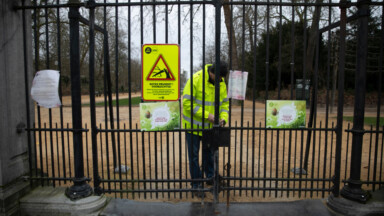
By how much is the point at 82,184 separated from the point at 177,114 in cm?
152

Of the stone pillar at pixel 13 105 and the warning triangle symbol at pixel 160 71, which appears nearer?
the stone pillar at pixel 13 105

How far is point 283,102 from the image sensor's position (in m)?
3.29

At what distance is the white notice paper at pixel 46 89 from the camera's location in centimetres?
324

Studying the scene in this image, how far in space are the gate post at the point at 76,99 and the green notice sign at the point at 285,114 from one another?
2467mm

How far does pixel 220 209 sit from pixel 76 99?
2.29 m

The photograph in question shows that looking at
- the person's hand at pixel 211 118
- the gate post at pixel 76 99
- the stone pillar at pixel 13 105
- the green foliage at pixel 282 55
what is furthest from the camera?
the green foliage at pixel 282 55

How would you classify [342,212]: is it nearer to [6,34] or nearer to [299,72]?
[6,34]

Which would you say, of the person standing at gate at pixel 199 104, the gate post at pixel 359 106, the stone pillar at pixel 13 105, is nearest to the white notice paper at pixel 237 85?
the person standing at gate at pixel 199 104

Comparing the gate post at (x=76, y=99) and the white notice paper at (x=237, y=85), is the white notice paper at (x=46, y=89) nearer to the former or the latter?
the gate post at (x=76, y=99)

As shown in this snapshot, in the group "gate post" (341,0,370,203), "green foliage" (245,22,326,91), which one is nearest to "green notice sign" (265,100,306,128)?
"gate post" (341,0,370,203)

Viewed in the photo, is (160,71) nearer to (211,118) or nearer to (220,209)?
(211,118)

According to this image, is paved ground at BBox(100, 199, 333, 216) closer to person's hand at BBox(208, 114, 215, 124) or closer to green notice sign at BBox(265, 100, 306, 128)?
green notice sign at BBox(265, 100, 306, 128)

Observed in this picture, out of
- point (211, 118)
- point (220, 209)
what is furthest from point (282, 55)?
point (220, 209)

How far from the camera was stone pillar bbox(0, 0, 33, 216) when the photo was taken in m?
2.95
